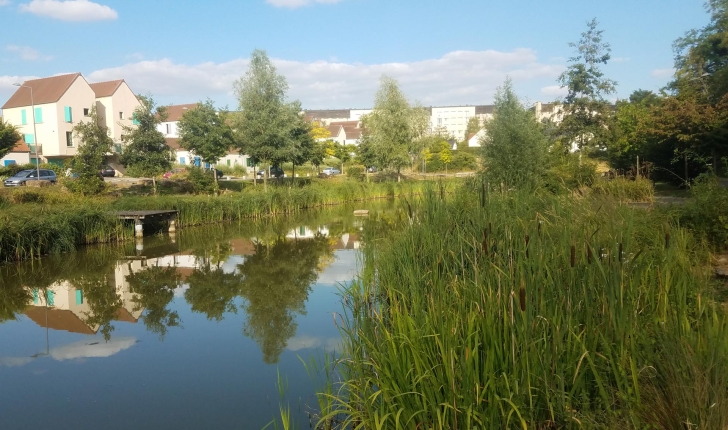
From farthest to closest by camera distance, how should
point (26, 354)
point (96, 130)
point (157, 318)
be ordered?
point (96, 130) < point (157, 318) < point (26, 354)

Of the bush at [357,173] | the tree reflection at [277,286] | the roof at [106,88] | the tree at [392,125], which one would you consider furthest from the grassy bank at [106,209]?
the roof at [106,88]

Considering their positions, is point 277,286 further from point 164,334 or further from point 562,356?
point 562,356

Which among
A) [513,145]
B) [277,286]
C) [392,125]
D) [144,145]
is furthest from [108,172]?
[277,286]

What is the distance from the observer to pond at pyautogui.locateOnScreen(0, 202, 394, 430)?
194 inches

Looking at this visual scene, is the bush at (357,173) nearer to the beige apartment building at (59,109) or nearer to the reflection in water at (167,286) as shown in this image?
the beige apartment building at (59,109)

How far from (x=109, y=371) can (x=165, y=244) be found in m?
9.66

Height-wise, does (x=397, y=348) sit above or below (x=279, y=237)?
above

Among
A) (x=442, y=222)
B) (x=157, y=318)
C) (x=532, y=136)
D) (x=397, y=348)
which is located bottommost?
(x=157, y=318)

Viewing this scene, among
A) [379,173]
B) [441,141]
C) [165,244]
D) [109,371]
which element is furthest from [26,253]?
[441,141]

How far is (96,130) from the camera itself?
2188 cm

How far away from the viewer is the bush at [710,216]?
6214 millimetres

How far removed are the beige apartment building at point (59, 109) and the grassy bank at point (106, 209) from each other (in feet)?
63.4

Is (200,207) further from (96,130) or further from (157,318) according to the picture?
(157,318)

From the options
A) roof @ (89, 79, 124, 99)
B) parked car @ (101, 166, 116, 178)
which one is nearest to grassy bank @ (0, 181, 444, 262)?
parked car @ (101, 166, 116, 178)
